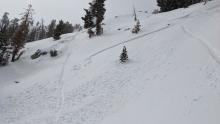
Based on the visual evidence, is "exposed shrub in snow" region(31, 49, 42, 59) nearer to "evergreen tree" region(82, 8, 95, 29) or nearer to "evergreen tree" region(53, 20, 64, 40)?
"evergreen tree" region(53, 20, 64, 40)

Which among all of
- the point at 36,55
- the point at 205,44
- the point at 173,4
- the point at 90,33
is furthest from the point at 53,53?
the point at 173,4

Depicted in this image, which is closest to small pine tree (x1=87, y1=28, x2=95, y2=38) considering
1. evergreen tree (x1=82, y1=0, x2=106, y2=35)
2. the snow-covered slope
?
evergreen tree (x1=82, y1=0, x2=106, y2=35)

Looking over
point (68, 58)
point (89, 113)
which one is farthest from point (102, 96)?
point (68, 58)

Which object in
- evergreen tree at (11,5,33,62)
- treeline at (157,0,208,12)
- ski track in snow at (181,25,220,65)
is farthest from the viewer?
treeline at (157,0,208,12)

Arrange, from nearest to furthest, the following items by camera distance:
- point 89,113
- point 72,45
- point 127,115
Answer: point 127,115 → point 89,113 → point 72,45

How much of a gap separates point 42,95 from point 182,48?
54.8 ft

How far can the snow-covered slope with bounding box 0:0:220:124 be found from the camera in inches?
822

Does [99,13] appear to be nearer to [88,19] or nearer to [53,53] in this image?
[88,19]

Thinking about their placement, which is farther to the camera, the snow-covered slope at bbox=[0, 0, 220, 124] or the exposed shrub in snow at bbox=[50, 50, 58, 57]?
the exposed shrub in snow at bbox=[50, 50, 58, 57]

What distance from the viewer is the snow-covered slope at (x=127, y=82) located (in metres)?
20.9

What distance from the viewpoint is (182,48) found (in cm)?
3378

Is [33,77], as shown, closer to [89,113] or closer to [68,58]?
[68,58]

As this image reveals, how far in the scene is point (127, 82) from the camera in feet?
93.9

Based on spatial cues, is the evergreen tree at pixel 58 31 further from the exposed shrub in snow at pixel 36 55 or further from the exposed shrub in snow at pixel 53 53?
the exposed shrub in snow at pixel 53 53
